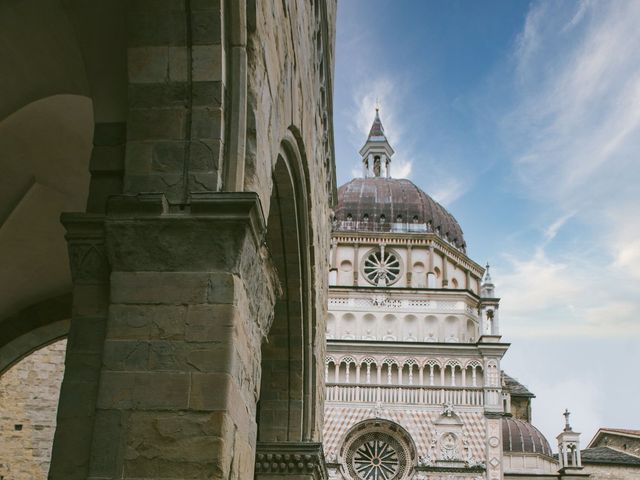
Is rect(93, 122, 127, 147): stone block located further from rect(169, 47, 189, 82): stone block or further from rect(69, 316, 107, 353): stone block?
rect(69, 316, 107, 353): stone block

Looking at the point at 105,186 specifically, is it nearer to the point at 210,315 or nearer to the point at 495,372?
the point at 210,315

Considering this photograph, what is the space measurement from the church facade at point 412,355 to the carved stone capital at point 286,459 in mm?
25159

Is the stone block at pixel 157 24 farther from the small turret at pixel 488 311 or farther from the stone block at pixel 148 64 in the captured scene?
the small turret at pixel 488 311

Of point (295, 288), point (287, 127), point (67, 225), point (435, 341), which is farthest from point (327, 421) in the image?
point (67, 225)

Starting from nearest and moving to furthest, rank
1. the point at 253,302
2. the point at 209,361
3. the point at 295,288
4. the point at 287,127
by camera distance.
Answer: the point at 209,361, the point at 253,302, the point at 287,127, the point at 295,288

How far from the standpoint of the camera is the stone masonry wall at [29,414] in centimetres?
1434

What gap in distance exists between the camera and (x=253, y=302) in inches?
209

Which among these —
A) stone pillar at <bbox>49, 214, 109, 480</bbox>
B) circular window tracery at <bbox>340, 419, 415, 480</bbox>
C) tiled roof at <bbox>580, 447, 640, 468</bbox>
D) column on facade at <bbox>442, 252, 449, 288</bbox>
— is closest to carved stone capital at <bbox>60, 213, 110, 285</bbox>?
stone pillar at <bbox>49, 214, 109, 480</bbox>

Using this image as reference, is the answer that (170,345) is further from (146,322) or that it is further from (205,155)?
(205,155)

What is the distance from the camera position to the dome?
1769 inches

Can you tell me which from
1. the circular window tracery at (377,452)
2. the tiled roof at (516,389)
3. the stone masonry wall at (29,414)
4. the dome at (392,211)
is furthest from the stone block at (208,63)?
the tiled roof at (516,389)

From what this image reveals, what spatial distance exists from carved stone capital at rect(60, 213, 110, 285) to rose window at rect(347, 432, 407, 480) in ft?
102

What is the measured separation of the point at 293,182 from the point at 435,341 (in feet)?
99.5

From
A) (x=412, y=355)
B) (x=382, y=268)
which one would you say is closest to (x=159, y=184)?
(x=412, y=355)
